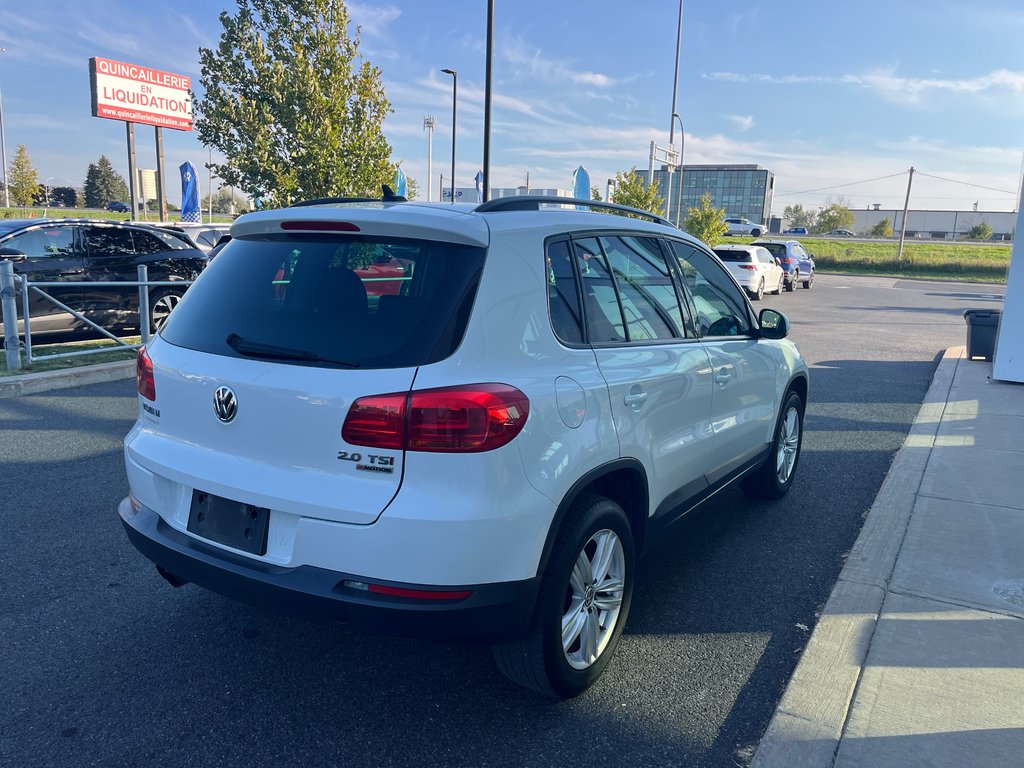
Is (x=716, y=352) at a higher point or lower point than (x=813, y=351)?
higher

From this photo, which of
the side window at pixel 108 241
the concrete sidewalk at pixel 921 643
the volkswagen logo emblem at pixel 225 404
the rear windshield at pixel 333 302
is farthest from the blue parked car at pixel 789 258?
the volkswagen logo emblem at pixel 225 404

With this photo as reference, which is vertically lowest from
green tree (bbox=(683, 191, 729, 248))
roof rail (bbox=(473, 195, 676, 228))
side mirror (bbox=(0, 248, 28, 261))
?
side mirror (bbox=(0, 248, 28, 261))

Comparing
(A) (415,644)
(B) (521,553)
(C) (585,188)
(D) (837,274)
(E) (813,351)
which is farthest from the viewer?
(D) (837,274)

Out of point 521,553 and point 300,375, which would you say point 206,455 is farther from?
point 521,553

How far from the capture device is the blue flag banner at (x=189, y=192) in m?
31.5

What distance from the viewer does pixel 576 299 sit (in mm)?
3014

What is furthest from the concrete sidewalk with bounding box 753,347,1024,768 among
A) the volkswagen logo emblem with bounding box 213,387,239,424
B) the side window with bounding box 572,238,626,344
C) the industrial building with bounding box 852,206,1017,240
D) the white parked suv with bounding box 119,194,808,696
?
the industrial building with bounding box 852,206,1017,240

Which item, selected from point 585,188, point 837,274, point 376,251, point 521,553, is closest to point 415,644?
point 521,553

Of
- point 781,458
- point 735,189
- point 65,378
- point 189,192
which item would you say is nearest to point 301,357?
point 781,458

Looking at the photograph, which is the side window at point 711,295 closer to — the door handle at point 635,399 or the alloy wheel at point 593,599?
the door handle at point 635,399

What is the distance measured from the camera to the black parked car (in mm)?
9664

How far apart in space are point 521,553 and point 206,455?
116cm

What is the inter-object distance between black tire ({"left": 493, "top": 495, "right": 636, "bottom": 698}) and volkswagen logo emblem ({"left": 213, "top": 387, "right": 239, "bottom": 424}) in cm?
119

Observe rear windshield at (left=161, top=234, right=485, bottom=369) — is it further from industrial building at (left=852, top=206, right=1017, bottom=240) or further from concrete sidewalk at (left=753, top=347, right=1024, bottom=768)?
industrial building at (left=852, top=206, right=1017, bottom=240)
